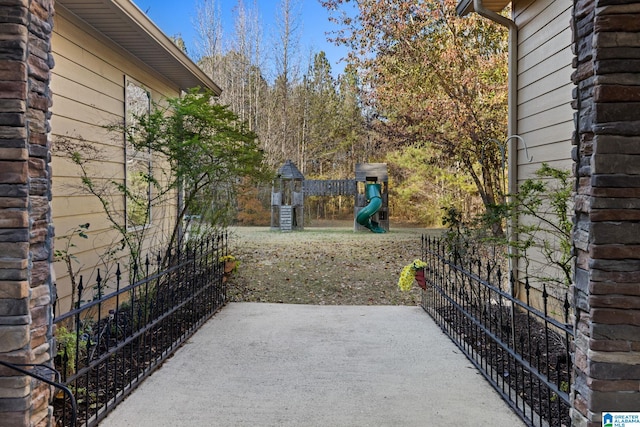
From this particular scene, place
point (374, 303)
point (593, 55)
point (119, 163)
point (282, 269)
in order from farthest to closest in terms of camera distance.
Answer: point (282, 269), point (374, 303), point (119, 163), point (593, 55)

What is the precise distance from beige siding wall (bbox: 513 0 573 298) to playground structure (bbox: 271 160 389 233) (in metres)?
9.53

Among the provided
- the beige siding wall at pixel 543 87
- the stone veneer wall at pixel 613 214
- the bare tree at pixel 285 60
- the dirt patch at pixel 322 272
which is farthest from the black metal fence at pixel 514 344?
the bare tree at pixel 285 60

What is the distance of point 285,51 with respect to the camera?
65.8 feet

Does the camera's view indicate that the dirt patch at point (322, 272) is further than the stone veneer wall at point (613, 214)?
Yes

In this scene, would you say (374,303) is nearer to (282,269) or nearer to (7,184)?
(282,269)

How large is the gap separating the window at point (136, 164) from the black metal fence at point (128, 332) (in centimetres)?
96

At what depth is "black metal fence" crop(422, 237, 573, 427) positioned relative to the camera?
2754 mm

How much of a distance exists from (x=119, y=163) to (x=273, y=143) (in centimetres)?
1508

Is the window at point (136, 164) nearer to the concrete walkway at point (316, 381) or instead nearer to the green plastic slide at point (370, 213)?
the concrete walkway at point (316, 381)

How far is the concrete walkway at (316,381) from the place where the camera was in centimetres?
288

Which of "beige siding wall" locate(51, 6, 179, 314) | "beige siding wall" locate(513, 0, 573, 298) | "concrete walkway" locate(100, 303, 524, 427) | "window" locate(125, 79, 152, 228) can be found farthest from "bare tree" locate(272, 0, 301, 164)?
"concrete walkway" locate(100, 303, 524, 427)

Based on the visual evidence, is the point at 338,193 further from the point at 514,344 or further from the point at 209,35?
the point at 514,344

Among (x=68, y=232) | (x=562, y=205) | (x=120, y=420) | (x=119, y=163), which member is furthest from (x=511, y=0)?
(x=120, y=420)

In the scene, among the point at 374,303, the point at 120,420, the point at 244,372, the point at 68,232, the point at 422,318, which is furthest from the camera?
the point at 374,303
